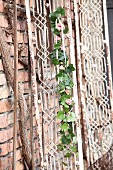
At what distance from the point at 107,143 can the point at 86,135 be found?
1.00ft

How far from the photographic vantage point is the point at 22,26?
1928mm

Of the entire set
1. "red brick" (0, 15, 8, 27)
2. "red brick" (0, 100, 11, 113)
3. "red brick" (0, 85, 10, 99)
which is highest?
"red brick" (0, 15, 8, 27)

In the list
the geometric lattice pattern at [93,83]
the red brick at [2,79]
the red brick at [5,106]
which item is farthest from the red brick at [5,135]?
the geometric lattice pattern at [93,83]

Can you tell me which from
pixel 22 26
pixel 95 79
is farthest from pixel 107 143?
pixel 22 26

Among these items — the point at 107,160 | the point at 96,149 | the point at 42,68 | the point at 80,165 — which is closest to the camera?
the point at 80,165

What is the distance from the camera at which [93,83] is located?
9.18 feet

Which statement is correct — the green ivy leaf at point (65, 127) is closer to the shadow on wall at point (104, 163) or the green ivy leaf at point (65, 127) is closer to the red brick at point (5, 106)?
the red brick at point (5, 106)

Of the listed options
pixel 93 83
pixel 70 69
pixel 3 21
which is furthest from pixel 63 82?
pixel 93 83

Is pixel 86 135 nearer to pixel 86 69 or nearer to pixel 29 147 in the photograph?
pixel 86 69

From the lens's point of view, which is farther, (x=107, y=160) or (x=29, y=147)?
(x=107, y=160)

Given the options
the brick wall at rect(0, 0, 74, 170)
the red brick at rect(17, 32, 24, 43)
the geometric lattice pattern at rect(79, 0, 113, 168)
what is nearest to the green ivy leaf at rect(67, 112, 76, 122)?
the brick wall at rect(0, 0, 74, 170)

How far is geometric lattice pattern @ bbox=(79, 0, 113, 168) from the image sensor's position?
268 centimetres

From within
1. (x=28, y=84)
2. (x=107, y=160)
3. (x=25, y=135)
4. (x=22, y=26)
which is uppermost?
(x=22, y=26)

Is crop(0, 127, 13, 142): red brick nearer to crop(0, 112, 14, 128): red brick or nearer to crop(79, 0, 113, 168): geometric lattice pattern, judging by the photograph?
crop(0, 112, 14, 128): red brick
